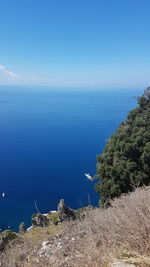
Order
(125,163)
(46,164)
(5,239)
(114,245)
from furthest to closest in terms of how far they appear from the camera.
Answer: (46,164) → (125,163) → (5,239) → (114,245)

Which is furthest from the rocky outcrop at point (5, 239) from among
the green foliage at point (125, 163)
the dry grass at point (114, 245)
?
the green foliage at point (125, 163)

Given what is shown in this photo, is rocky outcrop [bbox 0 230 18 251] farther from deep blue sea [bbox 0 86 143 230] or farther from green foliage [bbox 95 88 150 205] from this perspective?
green foliage [bbox 95 88 150 205]

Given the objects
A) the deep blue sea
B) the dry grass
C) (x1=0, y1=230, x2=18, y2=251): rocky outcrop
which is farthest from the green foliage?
the dry grass

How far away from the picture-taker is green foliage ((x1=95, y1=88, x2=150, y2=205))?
43.0ft

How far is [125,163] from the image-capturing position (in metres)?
13.6

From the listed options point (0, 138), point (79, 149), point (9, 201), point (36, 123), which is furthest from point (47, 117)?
point (9, 201)

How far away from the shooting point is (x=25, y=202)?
29750 millimetres

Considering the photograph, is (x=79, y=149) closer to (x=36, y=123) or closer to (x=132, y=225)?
(x=36, y=123)

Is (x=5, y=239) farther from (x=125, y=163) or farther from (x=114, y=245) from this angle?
(x=125, y=163)

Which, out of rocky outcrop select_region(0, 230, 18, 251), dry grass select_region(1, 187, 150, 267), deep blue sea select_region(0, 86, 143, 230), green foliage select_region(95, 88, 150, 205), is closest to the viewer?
dry grass select_region(1, 187, 150, 267)

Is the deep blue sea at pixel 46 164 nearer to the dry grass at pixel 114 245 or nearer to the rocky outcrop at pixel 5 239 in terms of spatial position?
the rocky outcrop at pixel 5 239

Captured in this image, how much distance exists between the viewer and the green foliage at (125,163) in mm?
13094

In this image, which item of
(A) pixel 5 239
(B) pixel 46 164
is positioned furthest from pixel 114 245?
(B) pixel 46 164

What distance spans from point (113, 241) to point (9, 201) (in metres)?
29.8
